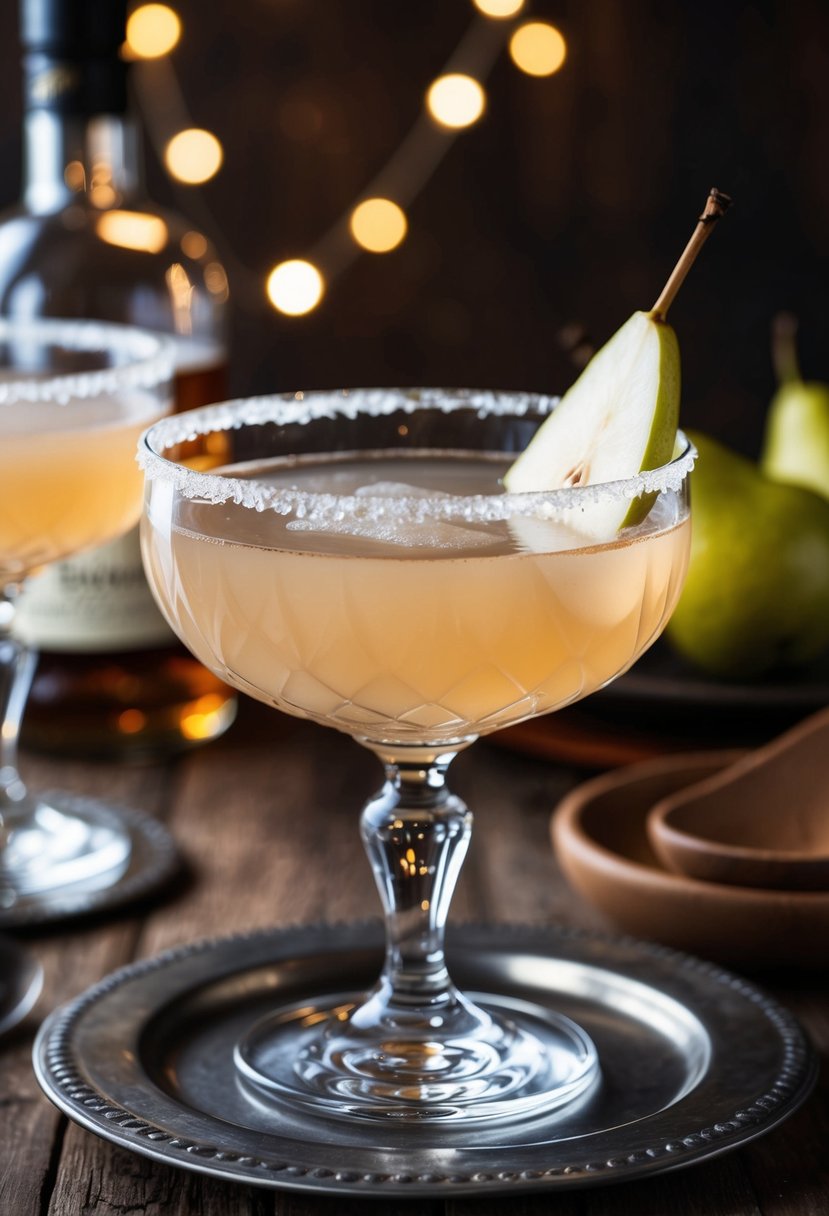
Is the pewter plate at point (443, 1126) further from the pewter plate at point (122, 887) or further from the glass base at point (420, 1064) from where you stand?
the pewter plate at point (122, 887)

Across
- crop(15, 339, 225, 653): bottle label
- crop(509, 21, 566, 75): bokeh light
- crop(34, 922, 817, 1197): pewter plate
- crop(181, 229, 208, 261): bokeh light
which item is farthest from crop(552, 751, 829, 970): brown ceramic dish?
crop(509, 21, 566, 75): bokeh light

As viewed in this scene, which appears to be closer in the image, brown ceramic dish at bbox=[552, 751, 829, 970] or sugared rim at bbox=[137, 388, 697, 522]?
sugared rim at bbox=[137, 388, 697, 522]

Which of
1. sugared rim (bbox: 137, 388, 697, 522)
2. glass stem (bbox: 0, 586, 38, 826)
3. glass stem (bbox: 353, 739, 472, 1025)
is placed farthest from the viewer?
glass stem (bbox: 0, 586, 38, 826)

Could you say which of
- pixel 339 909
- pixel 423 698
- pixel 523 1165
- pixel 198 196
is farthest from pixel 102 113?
pixel 523 1165

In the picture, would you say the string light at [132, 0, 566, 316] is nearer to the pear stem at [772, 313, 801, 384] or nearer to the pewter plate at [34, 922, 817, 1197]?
the pear stem at [772, 313, 801, 384]

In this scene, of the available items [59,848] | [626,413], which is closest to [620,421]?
[626,413]

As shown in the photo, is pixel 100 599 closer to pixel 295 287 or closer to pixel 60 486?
pixel 60 486
